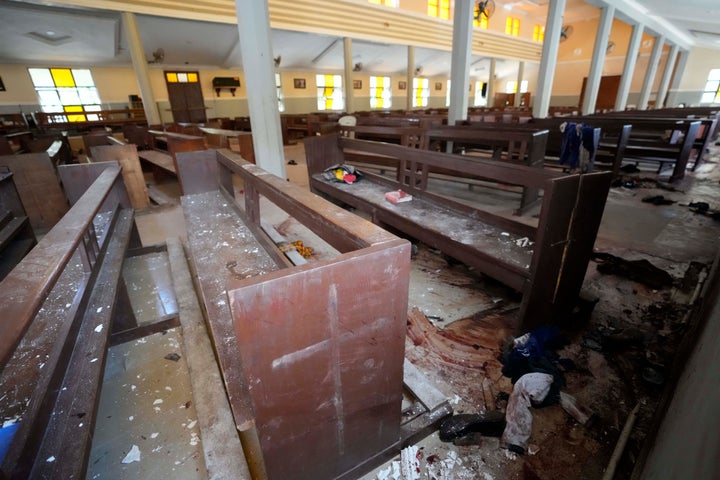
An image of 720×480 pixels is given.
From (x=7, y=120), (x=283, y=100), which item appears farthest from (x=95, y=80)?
(x=283, y=100)

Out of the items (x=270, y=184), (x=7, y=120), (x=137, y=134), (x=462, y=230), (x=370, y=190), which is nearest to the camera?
(x=270, y=184)

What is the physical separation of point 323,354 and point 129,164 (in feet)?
17.5

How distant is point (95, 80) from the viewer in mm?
13867

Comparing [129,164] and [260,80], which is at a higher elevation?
[260,80]

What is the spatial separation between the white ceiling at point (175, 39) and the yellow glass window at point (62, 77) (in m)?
0.50

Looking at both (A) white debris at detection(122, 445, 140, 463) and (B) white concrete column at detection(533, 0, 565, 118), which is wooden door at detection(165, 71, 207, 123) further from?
(A) white debris at detection(122, 445, 140, 463)

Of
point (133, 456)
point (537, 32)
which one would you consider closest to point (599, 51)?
point (537, 32)

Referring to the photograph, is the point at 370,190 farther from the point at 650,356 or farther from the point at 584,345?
the point at 650,356

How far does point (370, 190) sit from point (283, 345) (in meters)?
3.59

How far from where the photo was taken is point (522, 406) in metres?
1.75

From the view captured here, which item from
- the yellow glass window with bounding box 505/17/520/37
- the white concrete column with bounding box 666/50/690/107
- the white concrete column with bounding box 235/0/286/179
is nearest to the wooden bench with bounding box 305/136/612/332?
the white concrete column with bounding box 235/0/286/179

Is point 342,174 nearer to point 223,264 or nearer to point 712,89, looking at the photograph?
point 223,264

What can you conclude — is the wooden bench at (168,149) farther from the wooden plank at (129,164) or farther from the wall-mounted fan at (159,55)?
the wall-mounted fan at (159,55)

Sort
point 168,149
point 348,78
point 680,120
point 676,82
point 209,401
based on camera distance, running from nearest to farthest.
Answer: point 209,401, point 680,120, point 168,149, point 348,78, point 676,82
